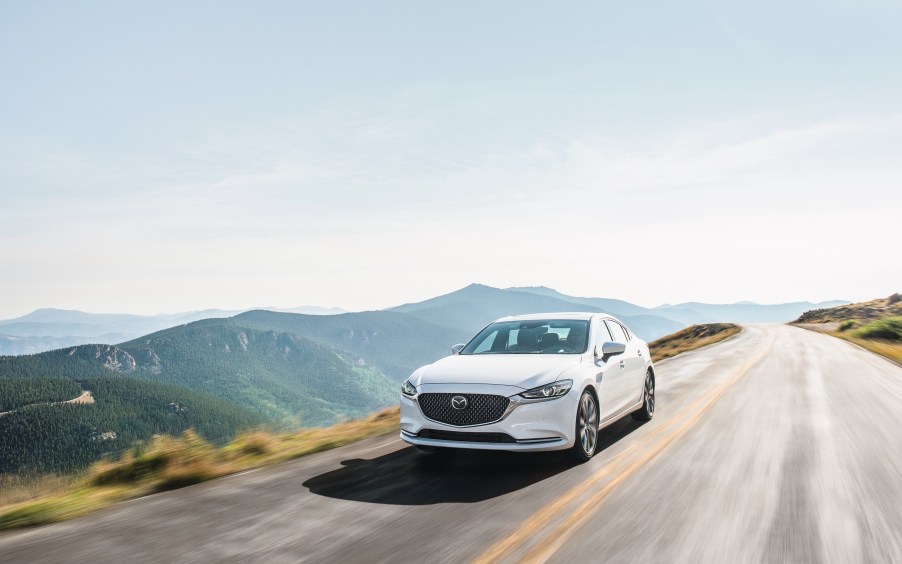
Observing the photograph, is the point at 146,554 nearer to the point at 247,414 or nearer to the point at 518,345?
the point at 518,345

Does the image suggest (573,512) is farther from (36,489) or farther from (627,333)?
(36,489)

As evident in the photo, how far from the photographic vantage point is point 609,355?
7.84 meters

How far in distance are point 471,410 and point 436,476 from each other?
714mm

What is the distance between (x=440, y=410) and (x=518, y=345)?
188 centimetres

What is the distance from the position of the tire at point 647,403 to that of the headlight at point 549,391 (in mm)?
3346

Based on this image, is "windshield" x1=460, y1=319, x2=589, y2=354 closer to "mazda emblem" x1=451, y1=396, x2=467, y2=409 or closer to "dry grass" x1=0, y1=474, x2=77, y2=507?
"mazda emblem" x1=451, y1=396, x2=467, y2=409

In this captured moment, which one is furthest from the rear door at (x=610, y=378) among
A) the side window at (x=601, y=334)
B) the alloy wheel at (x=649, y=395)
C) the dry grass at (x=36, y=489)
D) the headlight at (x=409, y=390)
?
the dry grass at (x=36, y=489)

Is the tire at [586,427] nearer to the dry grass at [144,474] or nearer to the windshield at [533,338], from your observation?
the windshield at [533,338]

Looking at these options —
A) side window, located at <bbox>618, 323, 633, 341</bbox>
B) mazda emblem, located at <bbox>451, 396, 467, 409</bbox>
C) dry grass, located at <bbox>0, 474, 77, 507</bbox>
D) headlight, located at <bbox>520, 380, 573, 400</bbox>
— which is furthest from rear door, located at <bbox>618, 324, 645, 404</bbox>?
dry grass, located at <bbox>0, 474, 77, 507</bbox>

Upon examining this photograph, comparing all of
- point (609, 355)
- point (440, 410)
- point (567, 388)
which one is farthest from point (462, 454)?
point (609, 355)

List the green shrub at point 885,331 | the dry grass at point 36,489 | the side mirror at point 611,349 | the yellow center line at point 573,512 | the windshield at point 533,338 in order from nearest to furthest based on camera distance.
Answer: the yellow center line at point 573,512
the dry grass at point 36,489
the side mirror at point 611,349
the windshield at point 533,338
the green shrub at point 885,331

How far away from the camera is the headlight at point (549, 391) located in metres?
6.44

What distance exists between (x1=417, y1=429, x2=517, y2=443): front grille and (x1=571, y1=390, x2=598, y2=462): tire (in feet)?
2.73

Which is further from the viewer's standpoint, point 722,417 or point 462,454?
point 722,417
